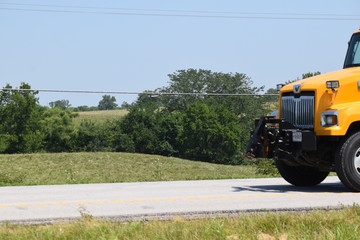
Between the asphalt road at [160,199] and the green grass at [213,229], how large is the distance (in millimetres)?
826

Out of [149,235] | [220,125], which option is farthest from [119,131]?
A: [149,235]

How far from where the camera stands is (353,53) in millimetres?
11703

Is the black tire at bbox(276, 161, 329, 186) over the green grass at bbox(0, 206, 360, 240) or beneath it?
over

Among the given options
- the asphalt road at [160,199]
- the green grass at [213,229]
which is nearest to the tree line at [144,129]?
the asphalt road at [160,199]

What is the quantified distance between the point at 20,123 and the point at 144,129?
17395 mm

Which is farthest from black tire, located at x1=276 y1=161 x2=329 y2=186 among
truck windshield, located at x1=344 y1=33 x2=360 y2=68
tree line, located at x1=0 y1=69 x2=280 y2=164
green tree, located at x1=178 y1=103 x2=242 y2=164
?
green tree, located at x1=178 y1=103 x2=242 y2=164

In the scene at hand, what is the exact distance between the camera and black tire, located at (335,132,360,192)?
10211 millimetres

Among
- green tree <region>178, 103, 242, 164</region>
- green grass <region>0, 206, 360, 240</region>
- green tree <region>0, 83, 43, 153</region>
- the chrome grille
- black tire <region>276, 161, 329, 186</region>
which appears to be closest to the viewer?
green grass <region>0, 206, 360, 240</region>

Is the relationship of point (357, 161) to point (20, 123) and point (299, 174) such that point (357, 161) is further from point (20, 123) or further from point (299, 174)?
point (20, 123)

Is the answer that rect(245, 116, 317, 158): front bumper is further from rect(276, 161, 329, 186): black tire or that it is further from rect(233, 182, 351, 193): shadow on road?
Result: rect(276, 161, 329, 186): black tire

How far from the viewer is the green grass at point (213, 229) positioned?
626cm

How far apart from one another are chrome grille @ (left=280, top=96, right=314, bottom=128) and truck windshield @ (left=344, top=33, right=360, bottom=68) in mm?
1467

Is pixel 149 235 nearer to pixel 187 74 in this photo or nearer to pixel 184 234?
pixel 184 234

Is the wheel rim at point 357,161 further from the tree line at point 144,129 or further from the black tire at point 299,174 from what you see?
the tree line at point 144,129
